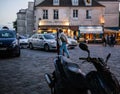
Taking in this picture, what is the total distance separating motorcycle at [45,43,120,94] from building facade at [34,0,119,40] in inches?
1798

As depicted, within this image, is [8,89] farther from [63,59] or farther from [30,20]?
[30,20]

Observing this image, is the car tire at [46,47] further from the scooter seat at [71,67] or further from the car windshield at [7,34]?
the scooter seat at [71,67]

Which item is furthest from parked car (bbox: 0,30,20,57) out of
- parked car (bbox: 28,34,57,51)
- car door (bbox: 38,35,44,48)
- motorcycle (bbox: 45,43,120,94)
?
motorcycle (bbox: 45,43,120,94)

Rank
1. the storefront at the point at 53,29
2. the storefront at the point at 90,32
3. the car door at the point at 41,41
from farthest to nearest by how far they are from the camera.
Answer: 1. the storefront at the point at 90,32
2. the storefront at the point at 53,29
3. the car door at the point at 41,41

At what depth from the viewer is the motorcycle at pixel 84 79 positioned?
4738mm

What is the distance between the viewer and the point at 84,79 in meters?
5.33

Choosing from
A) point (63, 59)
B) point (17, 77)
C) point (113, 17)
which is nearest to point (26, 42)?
point (17, 77)

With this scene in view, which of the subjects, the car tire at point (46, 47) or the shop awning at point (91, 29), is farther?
the shop awning at point (91, 29)

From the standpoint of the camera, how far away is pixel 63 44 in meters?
18.3

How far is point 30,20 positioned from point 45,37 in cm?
4001

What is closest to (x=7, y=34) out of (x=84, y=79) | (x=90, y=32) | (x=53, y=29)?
(x=84, y=79)

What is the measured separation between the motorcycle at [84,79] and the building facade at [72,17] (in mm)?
45674

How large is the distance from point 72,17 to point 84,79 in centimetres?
4748

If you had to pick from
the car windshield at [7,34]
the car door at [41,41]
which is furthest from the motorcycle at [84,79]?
the car door at [41,41]
